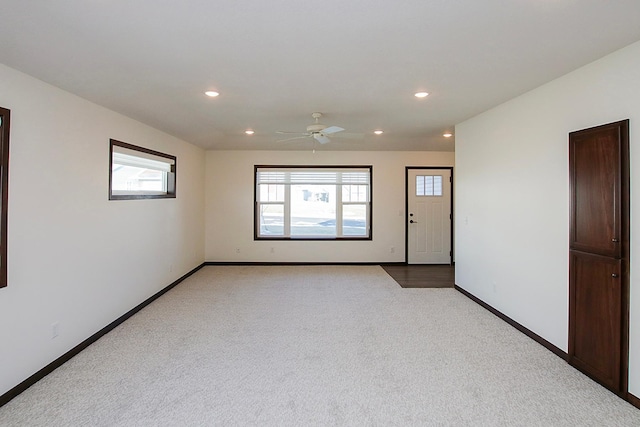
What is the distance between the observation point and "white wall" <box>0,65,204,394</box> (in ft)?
8.27

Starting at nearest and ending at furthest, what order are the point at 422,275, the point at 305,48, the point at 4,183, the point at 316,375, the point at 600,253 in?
the point at 305,48
the point at 4,183
the point at 600,253
the point at 316,375
the point at 422,275

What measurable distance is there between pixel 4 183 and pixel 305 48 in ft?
7.56

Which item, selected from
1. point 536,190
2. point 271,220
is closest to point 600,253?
point 536,190

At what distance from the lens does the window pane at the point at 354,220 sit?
7.19 meters

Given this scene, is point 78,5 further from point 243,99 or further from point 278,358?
point 278,358

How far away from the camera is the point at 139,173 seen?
4.45 m

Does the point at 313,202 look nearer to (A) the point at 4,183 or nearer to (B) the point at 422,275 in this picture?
(B) the point at 422,275

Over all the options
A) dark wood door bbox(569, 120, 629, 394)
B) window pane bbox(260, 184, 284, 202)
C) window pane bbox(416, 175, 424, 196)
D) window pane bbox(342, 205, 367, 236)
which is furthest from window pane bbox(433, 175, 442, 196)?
dark wood door bbox(569, 120, 629, 394)

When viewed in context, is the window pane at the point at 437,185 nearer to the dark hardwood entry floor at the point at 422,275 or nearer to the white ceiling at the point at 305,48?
the dark hardwood entry floor at the point at 422,275

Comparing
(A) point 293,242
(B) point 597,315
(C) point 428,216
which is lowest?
(B) point 597,315

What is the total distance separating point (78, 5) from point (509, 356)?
12.8 ft

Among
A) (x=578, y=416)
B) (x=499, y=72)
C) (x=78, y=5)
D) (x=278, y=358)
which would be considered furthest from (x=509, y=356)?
(x=78, y=5)

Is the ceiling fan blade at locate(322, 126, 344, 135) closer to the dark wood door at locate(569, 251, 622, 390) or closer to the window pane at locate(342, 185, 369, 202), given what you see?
the dark wood door at locate(569, 251, 622, 390)

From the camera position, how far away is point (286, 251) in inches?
278
